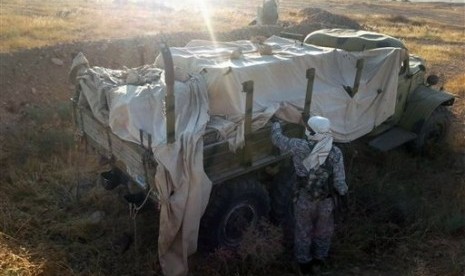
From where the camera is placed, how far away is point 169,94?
4.15 metres

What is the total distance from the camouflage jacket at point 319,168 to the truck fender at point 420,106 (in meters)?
3.23

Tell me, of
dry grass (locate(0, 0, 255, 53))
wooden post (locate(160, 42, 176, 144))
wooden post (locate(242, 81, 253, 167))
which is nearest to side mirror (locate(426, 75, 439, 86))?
wooden post (locate(242, 81, 253, 167))

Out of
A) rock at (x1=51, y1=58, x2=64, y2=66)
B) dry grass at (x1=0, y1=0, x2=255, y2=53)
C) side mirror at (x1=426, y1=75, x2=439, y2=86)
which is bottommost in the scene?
dry grass at (x1=0, y1=0, x2=255, y2=53)

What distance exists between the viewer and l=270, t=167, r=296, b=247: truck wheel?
5.46 m

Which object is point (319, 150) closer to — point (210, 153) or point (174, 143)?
point (210, 153)

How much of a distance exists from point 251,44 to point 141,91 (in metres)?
2.44

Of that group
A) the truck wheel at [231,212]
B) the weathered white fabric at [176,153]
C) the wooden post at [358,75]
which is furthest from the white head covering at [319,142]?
the wooden post at [358,75]

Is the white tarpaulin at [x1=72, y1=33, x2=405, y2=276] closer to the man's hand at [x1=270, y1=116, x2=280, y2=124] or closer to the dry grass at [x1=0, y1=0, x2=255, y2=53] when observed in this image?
the man's hand at [x1=270, y1=116, x2=280, y2=124]

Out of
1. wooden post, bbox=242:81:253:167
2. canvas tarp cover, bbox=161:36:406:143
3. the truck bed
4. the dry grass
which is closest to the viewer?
the truck bed

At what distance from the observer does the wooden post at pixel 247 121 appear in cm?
464

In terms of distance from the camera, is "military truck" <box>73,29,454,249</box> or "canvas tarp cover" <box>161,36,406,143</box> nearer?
"military truck" <box>73,29,454,249</box>

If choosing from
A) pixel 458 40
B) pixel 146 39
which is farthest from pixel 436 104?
pixel 458 40

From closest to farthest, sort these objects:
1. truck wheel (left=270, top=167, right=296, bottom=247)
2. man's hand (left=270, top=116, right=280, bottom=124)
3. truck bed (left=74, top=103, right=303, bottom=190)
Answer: truck bed (left=74, top=103, right=303, bottom=190), man's hand (left=270, top=116, right=280, bottom=124), truck wheel (left=270, top=167, right=296, bottom=247)

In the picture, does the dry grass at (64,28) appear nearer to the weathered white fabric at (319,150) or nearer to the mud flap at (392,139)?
the mud flap at (392,139)
